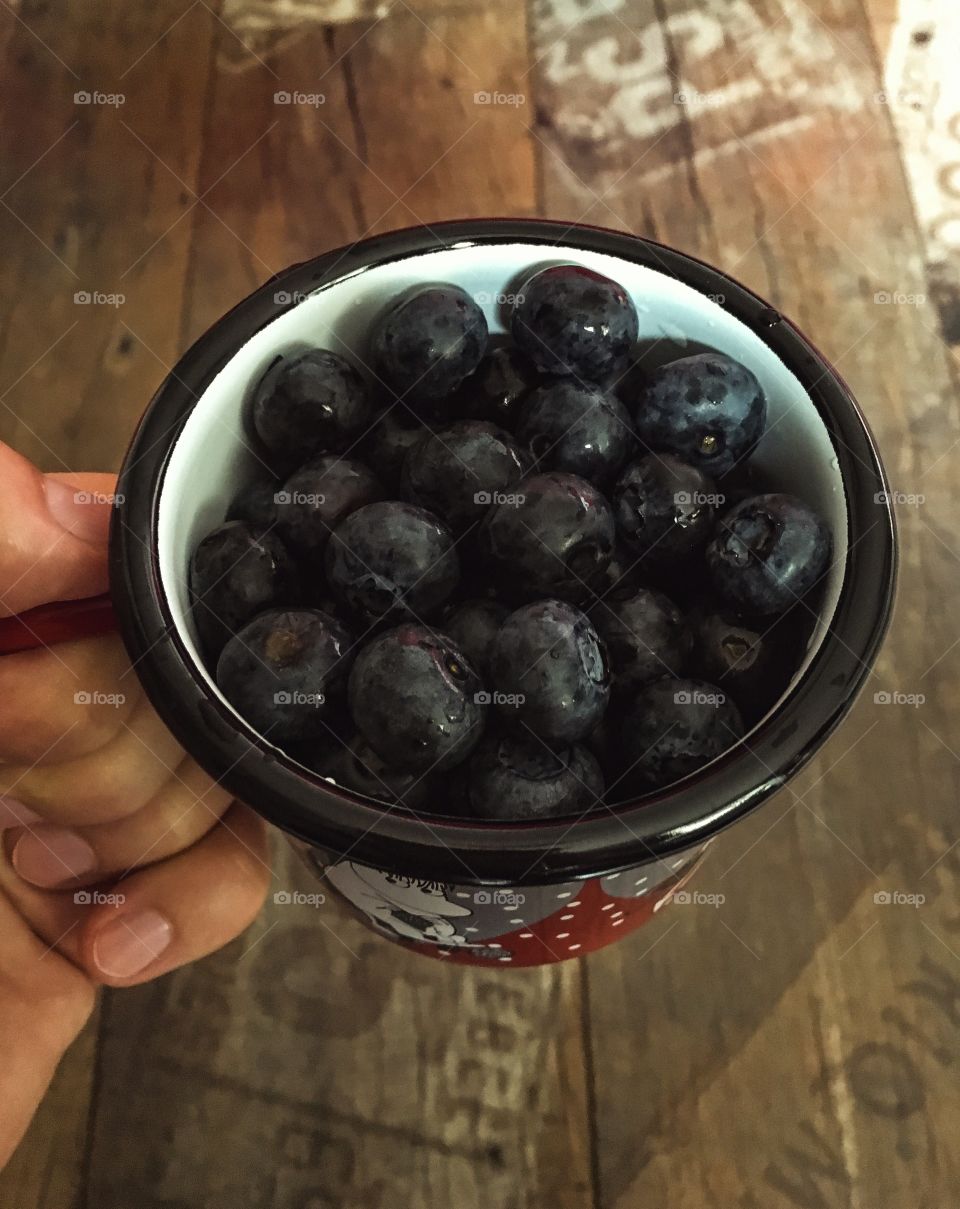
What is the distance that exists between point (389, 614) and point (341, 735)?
71 millimetres

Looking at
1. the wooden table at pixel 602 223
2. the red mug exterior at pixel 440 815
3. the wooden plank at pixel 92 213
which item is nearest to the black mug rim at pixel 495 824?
the red mug exterior at pixel 440 815

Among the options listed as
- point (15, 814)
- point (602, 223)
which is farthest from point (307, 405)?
point (602, 223)

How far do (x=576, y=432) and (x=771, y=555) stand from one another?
0.46 ft

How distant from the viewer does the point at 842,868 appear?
88 cm

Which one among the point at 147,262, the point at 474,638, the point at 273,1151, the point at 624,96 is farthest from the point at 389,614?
the point at 624,96

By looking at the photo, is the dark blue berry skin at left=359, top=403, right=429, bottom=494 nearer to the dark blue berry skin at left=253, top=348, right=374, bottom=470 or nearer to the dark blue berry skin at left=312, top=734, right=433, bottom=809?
the dark blue berry skin at left=253, top=348, right=374, bottom=470

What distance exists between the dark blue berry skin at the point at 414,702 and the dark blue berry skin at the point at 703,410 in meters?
0.20

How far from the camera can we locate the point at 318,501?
1.95ft

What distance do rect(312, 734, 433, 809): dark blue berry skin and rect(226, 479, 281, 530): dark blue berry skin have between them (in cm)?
15

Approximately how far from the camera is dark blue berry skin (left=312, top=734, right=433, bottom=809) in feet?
1.70

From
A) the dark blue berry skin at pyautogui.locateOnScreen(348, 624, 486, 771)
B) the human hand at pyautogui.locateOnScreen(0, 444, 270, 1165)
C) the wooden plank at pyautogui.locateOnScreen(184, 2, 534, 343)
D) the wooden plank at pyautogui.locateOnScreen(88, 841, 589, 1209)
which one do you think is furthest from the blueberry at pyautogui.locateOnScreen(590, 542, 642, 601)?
the wooden plank at pyautogui.locateOnScreen(184, 2, 534, 343)

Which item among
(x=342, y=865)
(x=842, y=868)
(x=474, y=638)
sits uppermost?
(x=474, y=638)

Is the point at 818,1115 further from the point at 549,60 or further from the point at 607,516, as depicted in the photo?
the point at 549,60

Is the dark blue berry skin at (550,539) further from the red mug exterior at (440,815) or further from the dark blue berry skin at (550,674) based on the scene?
the red mug exterior at (440,815)
